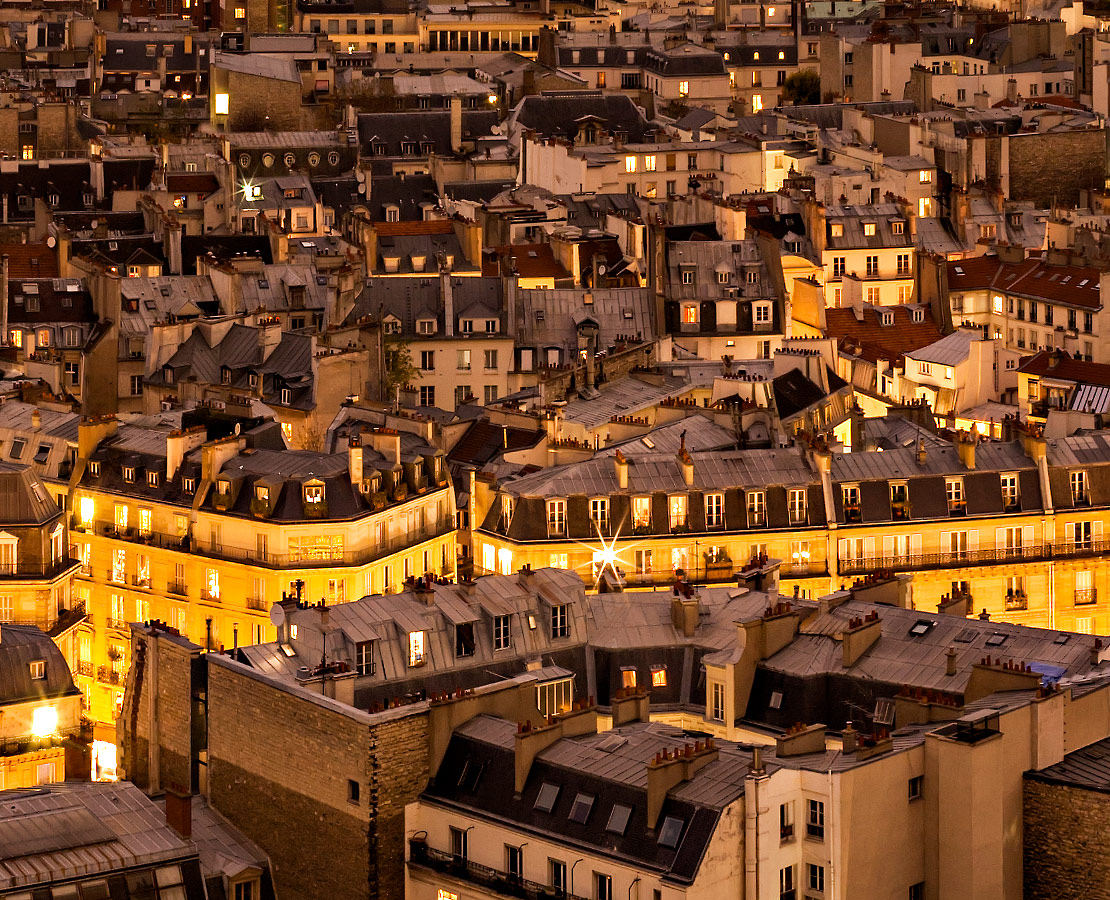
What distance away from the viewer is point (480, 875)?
67.4m

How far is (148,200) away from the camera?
135 metres

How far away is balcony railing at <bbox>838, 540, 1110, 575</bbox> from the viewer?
88312 millimetres

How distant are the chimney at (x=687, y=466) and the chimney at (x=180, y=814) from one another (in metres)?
21.4

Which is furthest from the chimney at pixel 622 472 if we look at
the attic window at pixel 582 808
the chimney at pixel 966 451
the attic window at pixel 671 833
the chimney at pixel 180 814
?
the attic window at pixel 671 833

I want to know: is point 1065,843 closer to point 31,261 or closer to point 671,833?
point 671,833

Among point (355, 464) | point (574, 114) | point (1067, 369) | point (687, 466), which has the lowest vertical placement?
point (1067, 369)

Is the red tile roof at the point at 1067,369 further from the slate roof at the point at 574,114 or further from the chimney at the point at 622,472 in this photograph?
the slate roof at the point at 574,114

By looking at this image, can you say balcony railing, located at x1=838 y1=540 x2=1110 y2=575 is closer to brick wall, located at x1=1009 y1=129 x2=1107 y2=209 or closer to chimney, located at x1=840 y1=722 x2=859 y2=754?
chimney, located at x1=840 y1=722 x2=859 y2=754

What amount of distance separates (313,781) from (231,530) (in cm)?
1996

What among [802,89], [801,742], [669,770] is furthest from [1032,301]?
[802,89]

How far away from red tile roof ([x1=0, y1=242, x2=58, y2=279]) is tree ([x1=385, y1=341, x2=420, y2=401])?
52.6 feet

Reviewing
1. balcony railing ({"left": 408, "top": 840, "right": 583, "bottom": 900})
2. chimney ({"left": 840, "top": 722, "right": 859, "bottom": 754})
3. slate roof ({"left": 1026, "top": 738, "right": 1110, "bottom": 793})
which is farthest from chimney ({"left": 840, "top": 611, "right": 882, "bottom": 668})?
balcony railing ({"left": 408, "top": 840, "right": 583, "bottom": 900})

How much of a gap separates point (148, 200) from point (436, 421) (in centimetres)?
3900

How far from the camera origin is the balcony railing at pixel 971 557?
88.3m
